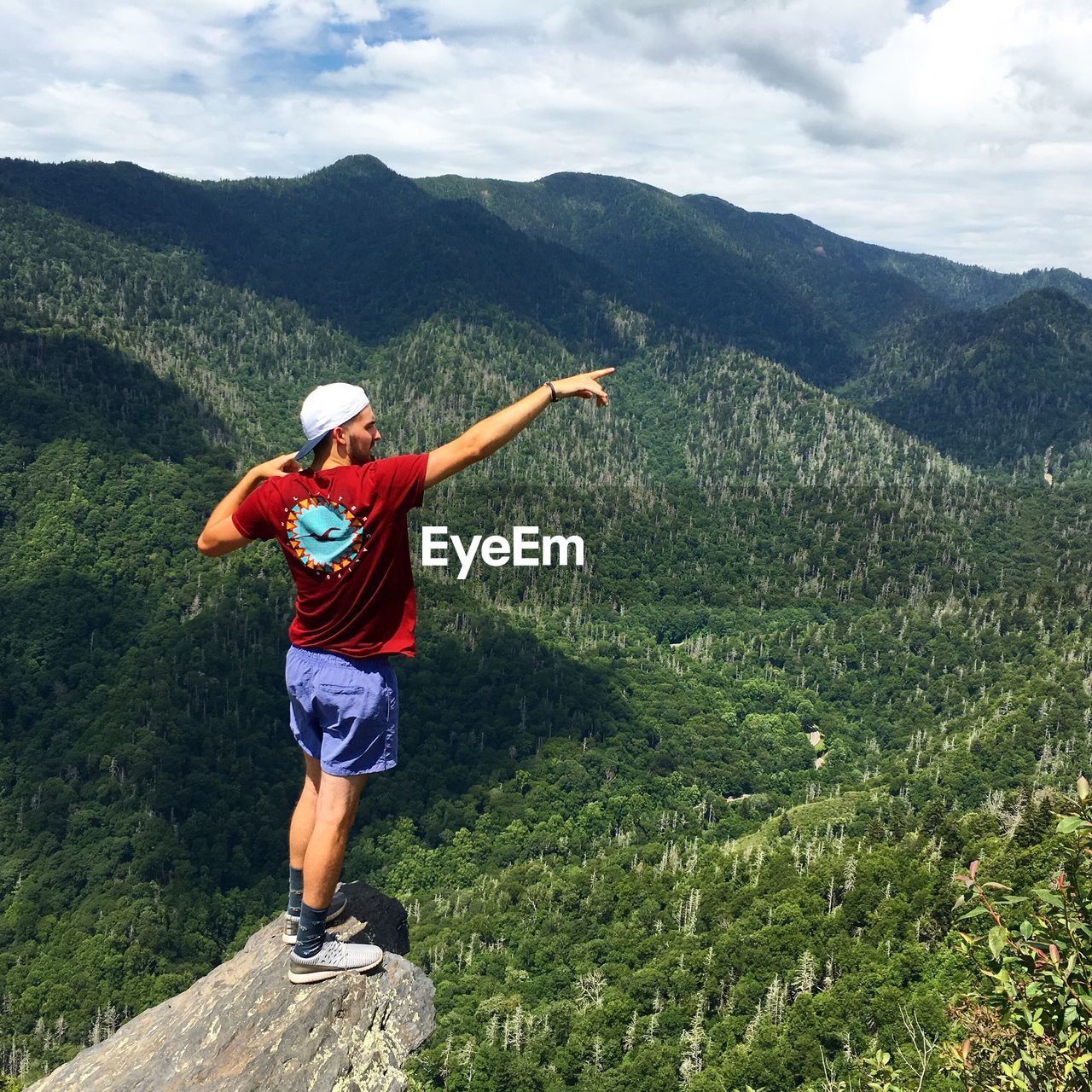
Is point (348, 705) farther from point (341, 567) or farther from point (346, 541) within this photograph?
point (346, 541)

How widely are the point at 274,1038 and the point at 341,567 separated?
7826 millimetres

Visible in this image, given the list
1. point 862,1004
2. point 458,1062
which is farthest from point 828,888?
point 458,1062

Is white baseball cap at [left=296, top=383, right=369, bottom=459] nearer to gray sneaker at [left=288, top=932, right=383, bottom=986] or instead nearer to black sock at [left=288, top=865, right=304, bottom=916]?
black sock at [left=288, top=865, right=304, bottom=916]

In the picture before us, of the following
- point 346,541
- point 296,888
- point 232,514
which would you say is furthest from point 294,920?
point 346,541

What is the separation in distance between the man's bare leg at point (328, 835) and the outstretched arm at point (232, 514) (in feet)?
11.8

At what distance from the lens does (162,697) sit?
19950cm

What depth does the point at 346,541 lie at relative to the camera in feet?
36.6

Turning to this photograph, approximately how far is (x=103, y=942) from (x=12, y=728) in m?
78.9

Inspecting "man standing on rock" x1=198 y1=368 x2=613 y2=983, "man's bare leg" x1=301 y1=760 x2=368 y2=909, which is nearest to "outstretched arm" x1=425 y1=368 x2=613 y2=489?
"man standing on rock" x1=198 y1=368 x2=613 y2=983

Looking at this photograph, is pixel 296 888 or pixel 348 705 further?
pixel 296 888

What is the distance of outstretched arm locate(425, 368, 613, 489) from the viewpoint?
10.2 meters

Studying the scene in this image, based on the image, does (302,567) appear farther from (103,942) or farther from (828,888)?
(103,942)

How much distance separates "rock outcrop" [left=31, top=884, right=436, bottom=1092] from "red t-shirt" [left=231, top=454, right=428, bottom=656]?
6.20m

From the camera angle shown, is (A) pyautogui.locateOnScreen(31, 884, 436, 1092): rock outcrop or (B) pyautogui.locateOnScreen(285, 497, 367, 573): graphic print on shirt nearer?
(B) pyautogui.locateOnScreen(285, 497, 367, 573): graphic print on shirt
